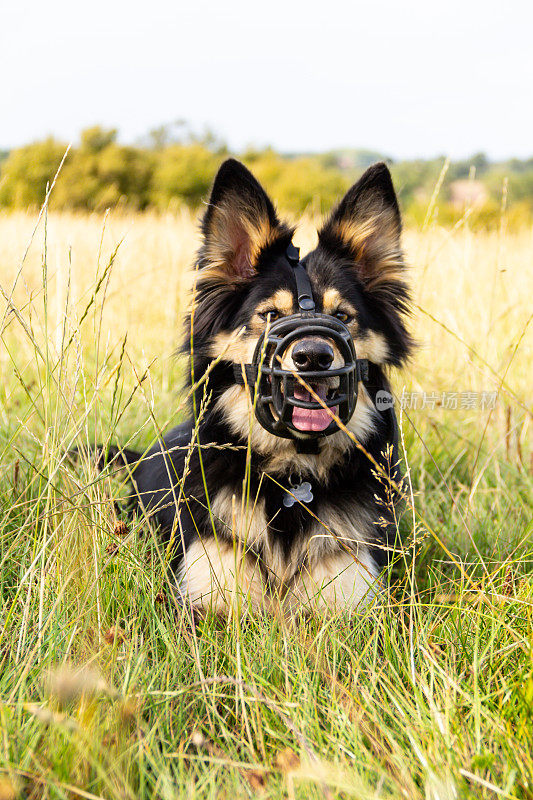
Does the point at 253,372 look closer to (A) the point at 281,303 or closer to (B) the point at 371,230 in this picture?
(A) the point at 281,303

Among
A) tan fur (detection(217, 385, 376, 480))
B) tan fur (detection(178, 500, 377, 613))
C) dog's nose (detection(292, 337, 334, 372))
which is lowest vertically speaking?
tan fur (detection(178, 500, 377, 613))

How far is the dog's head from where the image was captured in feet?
9.32

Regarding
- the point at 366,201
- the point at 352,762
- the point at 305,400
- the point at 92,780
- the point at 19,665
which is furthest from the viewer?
the point at 366,201

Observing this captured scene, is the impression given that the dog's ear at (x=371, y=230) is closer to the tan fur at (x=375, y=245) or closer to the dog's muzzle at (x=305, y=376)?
the tan fur at (x=375, y=245)

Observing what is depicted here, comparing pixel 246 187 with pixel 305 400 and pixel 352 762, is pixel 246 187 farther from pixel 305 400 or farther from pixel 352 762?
pixel 352 762

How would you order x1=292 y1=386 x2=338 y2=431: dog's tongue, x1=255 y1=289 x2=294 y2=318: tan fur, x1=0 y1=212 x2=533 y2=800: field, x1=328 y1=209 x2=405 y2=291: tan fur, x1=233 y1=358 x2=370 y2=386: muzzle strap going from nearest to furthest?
x1=0 y1=212 x2=533 y2=800: field < x1=292 y1=386 x2=338 y2=431: dog's tongue < x1=233 y1=358 x2=370 y2=386: muzzle strap < x1=255 y1=289 x2=294 y2=318: tan fur < x1=328 y1=209 x2=405 y2=291: tan fur

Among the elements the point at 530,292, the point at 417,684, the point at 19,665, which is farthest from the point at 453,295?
the point at 19,665

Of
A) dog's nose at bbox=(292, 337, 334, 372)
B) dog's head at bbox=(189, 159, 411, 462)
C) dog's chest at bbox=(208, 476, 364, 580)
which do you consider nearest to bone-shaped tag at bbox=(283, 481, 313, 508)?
dog's chest at bbox=(208, 476, 364, 580)

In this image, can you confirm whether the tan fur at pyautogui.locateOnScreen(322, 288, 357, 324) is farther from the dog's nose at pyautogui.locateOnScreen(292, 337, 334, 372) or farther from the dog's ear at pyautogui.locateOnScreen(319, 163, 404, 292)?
the dog's nose at pyautogui.locateOnScreen(292, 337, 334, 372)

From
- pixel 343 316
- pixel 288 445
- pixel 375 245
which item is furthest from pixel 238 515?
pixel 375 245

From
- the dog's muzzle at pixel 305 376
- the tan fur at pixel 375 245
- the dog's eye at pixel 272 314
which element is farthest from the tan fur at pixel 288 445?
the tan fur at pixel 375 245

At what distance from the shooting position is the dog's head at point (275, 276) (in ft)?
9.32

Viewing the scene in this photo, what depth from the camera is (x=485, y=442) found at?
4.29m

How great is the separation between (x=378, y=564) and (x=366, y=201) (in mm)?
1726
